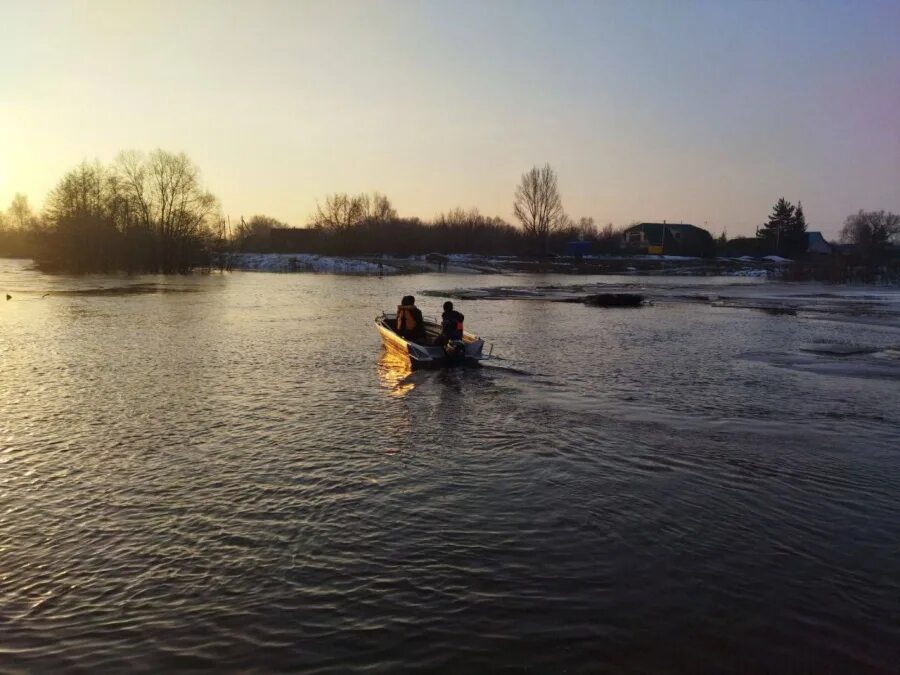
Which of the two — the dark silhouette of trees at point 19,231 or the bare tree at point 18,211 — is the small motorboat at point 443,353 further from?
the bare tree at point 18,211

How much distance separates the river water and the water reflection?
0.16 m

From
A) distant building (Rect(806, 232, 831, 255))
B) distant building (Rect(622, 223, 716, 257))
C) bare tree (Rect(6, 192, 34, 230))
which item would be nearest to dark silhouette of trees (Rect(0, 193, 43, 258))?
bare tree (Rect(6, 192, 34, 230))

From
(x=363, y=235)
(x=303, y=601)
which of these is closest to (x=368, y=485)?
(x=303, y=601)

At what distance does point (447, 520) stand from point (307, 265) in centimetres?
9180

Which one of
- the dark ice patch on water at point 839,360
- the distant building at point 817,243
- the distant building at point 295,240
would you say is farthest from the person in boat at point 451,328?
the distant building at point 817,243

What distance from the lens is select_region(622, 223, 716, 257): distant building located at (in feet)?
371

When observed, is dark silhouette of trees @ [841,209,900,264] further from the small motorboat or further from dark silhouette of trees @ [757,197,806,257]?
the small motorboat

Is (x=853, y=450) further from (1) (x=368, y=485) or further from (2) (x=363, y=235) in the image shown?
(2) (x=363, y=235)

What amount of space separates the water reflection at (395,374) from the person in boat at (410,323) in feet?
2.30

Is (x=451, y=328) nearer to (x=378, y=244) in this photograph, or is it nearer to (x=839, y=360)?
(x=839, y=360)

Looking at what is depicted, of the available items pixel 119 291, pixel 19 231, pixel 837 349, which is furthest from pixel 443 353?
pixel 19 231

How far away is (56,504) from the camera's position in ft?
26.7

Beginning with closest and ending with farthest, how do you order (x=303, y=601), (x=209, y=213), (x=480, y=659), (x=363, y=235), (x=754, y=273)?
(x=480, y=659) → (x=303, y=601) → (x=209, y=213) → (x=754, y=273) → (x=363, y=235)

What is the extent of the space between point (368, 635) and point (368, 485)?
3.41 m
